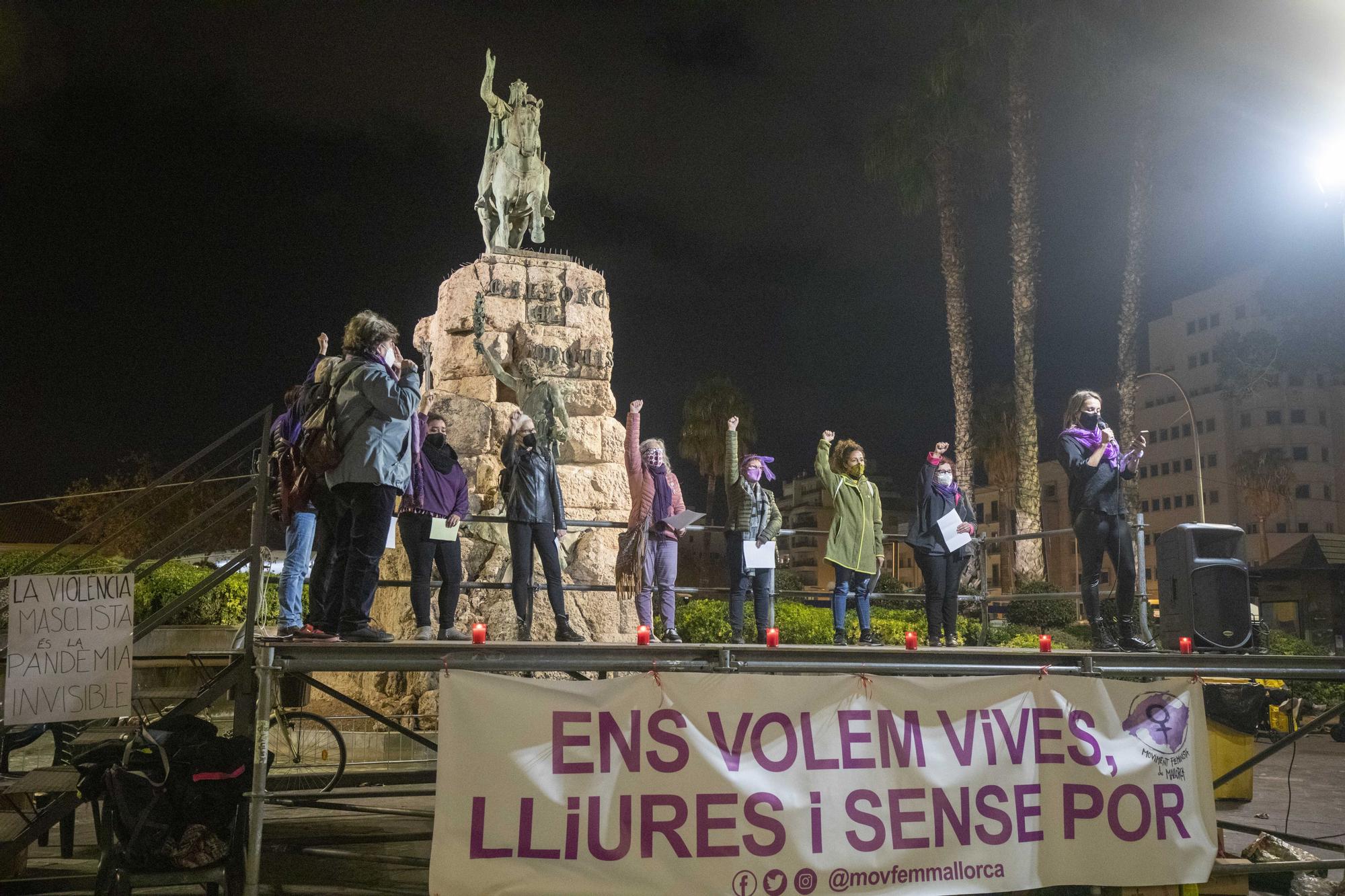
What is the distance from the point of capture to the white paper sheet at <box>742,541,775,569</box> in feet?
26.1

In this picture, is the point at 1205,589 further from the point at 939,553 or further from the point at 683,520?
the point at 683,520

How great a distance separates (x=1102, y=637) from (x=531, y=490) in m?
3.84

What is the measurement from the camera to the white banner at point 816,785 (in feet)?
14.8

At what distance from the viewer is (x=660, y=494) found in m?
8.21

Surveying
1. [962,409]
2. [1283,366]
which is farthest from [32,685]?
[1283,366]

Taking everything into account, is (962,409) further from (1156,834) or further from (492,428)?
(1156,834)

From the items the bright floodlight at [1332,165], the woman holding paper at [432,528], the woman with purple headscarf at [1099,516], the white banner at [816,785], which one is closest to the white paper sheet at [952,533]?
the woman with purple headscarf at [1099,516]

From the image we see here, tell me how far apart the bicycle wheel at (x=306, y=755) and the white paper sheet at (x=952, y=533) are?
14.9 ft

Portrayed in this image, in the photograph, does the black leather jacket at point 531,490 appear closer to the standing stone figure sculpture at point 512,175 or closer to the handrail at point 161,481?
the handrail at point 161,481

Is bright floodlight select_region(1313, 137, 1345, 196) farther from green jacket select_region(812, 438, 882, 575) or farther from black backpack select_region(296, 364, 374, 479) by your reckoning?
black backpack select_region(296, 364, 374, 479)

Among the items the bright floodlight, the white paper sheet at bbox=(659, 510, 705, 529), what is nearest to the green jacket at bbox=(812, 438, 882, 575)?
the white paper sheet at bbox=(659, 510, 705, 529)

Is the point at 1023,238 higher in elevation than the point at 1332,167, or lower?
higher

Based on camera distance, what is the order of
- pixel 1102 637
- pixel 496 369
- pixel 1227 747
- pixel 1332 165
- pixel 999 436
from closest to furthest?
pixel 1102 637 < pixel 1227 747 < pixel 1332 165 < pixel 496 369 < pixel 999 436

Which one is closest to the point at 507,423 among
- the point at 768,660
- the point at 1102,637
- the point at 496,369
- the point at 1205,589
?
the point at 496,369
